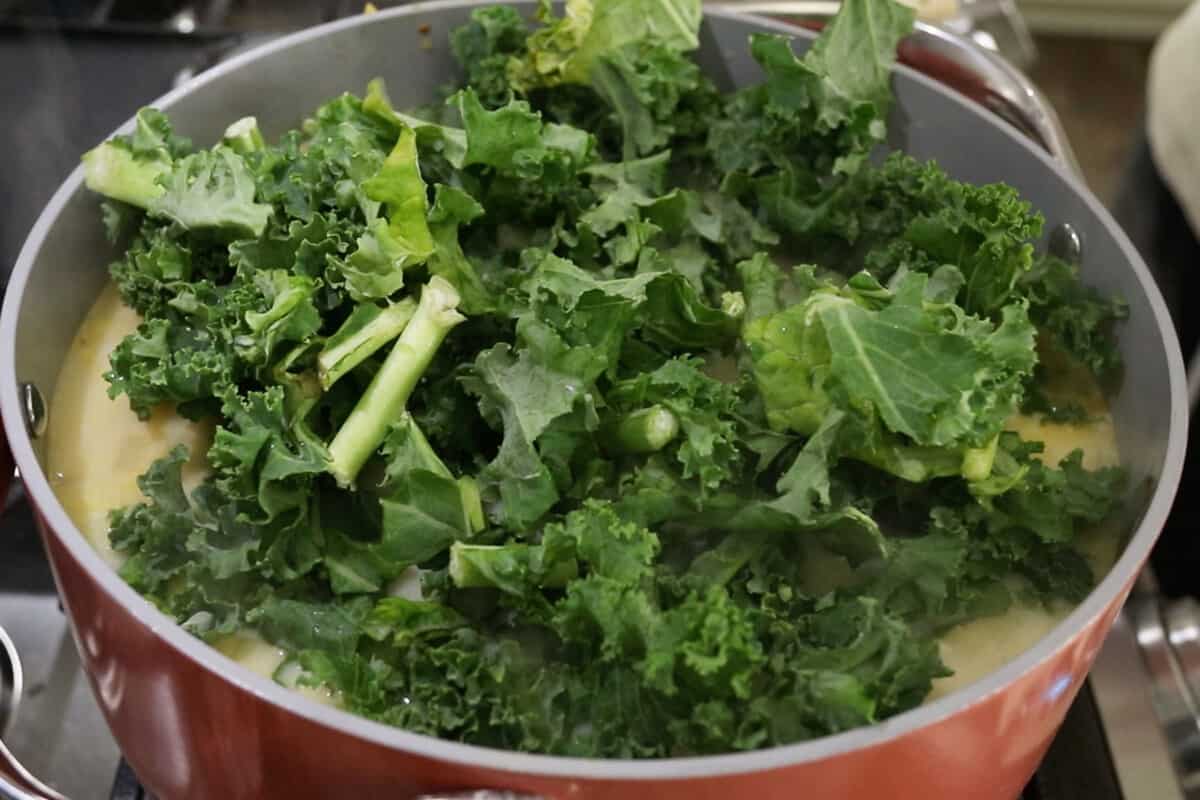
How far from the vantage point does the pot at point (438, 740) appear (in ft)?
1.87

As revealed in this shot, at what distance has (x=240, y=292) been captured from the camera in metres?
0.76

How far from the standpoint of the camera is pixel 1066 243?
910mm

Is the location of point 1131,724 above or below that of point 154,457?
below

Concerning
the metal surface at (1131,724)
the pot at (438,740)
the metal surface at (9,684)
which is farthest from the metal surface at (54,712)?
the metal surface at (1131,724)

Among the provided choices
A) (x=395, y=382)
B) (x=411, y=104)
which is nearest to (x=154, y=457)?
(x=395, y=382)

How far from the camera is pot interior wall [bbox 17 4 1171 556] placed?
0.82 m

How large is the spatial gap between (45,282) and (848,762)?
24.2 inches

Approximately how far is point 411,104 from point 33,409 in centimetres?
44

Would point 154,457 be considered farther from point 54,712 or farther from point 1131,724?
point 1131,724

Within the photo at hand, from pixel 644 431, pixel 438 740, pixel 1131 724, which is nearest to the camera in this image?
pixel 438 740

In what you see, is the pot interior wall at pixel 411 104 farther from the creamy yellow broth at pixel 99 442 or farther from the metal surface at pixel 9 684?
the metal surface at pixel 9 684

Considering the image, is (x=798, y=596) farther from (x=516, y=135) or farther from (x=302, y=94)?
(x=302, y=94)

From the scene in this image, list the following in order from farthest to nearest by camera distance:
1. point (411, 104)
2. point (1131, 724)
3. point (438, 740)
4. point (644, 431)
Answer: point (411, 104) < point (1131, 724) < point (644, 431) < point (438, 740)

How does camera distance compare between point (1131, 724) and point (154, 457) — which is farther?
point (1131, 724)
